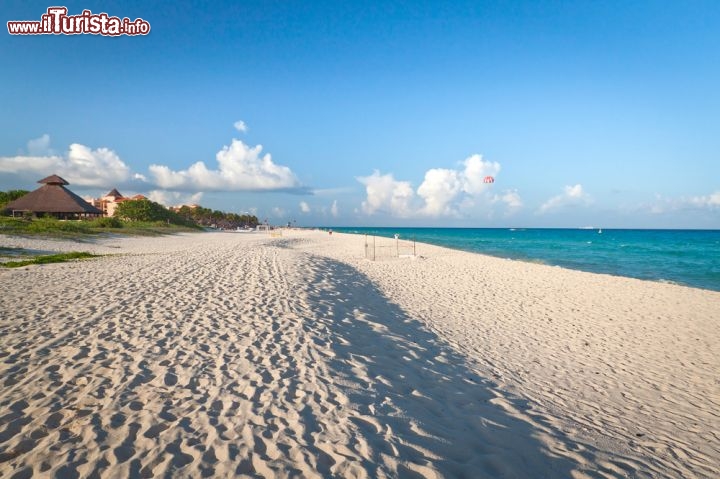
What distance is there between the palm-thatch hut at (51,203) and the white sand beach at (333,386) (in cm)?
4406

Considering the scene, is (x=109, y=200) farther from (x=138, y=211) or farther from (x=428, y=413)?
(x=428, y=413)

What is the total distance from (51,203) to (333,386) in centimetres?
5692

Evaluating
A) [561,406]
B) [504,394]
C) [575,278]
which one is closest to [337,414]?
[504,394]

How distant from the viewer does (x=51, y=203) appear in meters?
46.2

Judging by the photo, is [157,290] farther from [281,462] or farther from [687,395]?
[687,395]

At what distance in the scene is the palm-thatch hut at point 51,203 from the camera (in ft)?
150

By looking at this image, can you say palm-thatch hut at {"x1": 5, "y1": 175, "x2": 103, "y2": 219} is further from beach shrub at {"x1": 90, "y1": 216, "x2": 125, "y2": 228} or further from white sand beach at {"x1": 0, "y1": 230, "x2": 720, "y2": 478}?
white sand beach at {"x1": 0, "y1": 230, "x2": 720, "y2": 478}

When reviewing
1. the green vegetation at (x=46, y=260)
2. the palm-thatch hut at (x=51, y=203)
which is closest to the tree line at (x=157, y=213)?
the palm-thatch hut at (x=51, y=203)

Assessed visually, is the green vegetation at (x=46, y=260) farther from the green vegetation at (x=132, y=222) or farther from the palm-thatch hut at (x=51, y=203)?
the palm-thatch hut at (x=51, y=203)

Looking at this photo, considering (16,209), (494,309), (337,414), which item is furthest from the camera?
(16,209)

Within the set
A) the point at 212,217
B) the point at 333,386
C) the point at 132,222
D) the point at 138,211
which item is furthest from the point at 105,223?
the point at 212,217

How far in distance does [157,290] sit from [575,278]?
63.3 ft

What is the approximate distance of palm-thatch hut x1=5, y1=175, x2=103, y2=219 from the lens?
150 feet

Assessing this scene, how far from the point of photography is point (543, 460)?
157 inches
